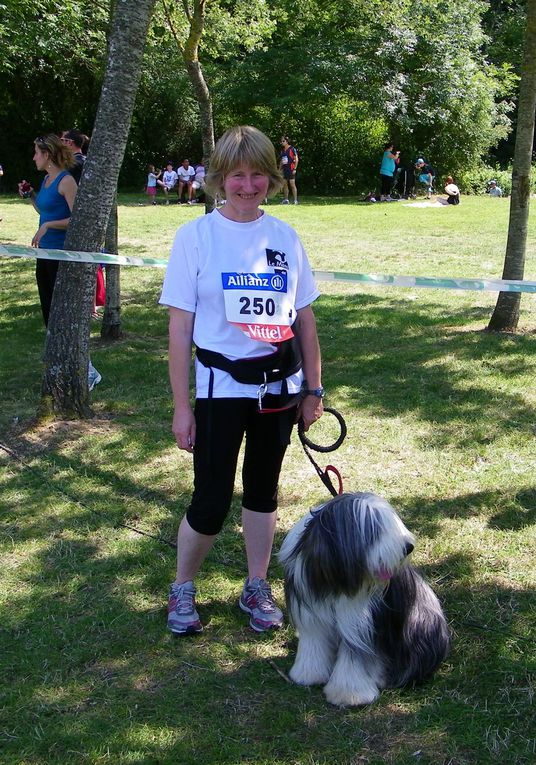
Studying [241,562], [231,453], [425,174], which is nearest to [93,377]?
[241,562]

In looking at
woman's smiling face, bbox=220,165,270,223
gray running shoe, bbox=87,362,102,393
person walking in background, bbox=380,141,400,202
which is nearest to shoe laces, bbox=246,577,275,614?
woman's smiling face, bbox=220,165,270,223

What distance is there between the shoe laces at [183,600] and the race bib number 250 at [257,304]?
1133 millimetres

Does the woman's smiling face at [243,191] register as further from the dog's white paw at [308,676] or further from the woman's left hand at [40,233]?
the woman's left hand at [40,233]

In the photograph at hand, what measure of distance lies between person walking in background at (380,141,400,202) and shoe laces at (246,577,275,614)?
19319mm

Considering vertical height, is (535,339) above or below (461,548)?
above

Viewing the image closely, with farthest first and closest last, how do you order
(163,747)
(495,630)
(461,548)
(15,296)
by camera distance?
(15,296) → (461,548) → (495,630) → (163,747)

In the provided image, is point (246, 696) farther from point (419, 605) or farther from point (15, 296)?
point (15, 296)

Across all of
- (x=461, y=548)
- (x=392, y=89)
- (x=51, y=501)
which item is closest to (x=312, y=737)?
(x=461, y=548)

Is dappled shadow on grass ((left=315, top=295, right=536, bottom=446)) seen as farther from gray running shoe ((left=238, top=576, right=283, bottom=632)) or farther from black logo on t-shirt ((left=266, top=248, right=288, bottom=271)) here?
black logo on t-shirt ((left=266, top=248, right=288, bottom=271))

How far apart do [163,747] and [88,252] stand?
3356 mm

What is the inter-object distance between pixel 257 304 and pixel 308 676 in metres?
1.35

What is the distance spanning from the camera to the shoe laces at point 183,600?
311 cm

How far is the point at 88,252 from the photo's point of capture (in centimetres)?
503

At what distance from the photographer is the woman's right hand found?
2.81m
